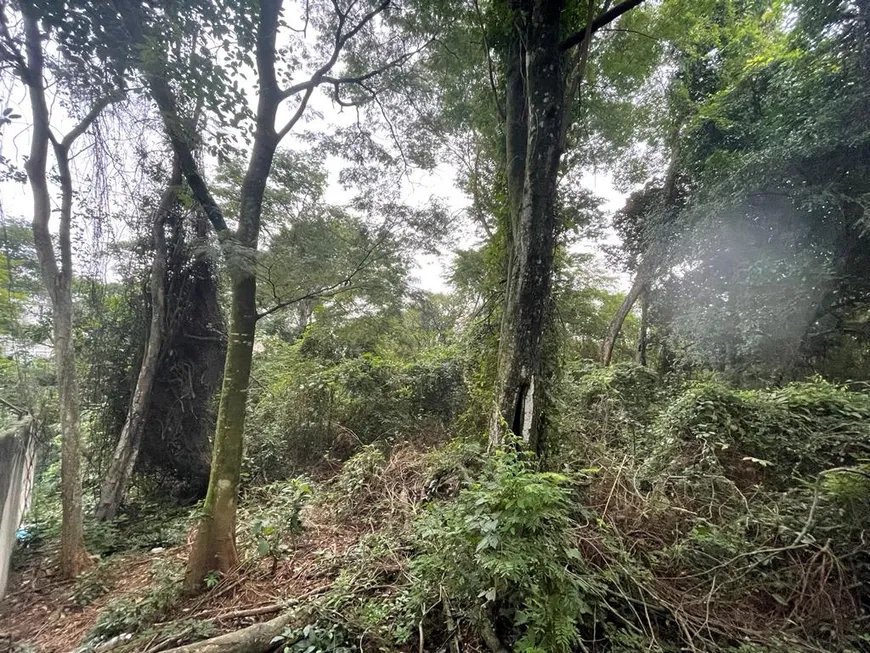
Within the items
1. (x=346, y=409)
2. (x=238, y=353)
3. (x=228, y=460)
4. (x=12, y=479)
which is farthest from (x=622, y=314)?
→ (x=12, y=479)

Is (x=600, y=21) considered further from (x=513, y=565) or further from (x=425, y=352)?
(x=425, y=352)

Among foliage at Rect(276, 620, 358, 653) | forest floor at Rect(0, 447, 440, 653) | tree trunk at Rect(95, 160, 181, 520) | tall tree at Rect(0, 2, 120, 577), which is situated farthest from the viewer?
tree trunk at Rect(95, 160, 181, 520)

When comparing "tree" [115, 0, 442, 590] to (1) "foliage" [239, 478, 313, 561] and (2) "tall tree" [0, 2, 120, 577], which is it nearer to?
(1) "foliage" [239, 478, 313, 561]

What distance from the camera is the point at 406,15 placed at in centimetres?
425

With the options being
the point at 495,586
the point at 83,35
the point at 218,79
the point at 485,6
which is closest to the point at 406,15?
the point at 485,6

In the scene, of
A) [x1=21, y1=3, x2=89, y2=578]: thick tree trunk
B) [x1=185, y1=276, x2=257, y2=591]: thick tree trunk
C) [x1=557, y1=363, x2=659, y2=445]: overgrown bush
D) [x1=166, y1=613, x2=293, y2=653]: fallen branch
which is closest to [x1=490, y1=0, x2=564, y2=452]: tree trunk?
[x1=557, y1=363, x2=659, y2=445]: overgrown bush

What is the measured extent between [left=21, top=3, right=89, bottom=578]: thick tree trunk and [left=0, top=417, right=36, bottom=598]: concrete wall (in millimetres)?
362

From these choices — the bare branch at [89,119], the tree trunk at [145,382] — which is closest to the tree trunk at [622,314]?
the tree trunk at [145,382]

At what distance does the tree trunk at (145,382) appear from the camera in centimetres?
473

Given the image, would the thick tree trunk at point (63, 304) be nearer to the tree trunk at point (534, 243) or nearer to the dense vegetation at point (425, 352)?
the dense vegetation at point (425, 352)

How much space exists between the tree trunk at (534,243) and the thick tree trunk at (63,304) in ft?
14.3

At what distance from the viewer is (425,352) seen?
280 inches

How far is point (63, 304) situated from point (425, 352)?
5169mm

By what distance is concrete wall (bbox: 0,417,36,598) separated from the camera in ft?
10.1
